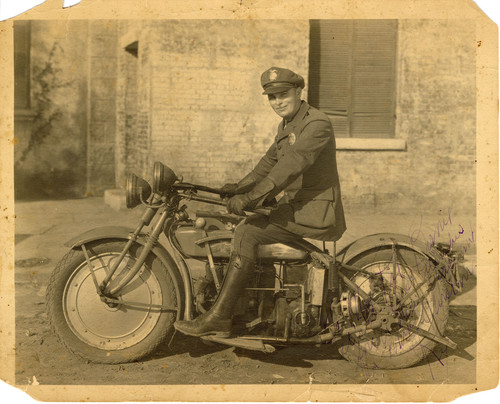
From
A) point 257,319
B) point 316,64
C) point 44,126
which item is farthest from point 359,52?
point 257,319

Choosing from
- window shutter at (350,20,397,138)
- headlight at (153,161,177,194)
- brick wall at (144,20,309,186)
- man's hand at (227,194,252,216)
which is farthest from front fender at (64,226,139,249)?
window shutter at (350,20,397,138)

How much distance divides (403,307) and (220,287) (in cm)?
131

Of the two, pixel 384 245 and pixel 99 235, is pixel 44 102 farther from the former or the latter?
pixel 384 245

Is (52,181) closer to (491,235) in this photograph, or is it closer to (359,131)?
(359,131)

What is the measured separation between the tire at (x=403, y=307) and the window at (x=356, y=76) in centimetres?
599

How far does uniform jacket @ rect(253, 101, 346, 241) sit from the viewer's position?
14.2ft

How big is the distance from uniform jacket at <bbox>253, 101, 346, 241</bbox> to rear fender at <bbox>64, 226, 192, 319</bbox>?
2.47ft

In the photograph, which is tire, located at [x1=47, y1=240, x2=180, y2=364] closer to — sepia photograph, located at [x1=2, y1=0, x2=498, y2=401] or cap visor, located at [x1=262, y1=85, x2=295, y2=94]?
sepia photograph, located at [x1=2, y1=0, x2=498, y2=401]

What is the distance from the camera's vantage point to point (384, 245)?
453cm

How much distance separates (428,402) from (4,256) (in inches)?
131

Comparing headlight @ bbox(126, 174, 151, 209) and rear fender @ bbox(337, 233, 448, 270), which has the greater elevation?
headlight @ bbox(126, 174, 151, 209)

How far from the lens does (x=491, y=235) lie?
15.9 feet

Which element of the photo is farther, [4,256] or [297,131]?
[4,256]

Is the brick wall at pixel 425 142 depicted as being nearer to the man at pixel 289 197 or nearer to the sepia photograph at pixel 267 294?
the sepia photograph at pixel 267 294
